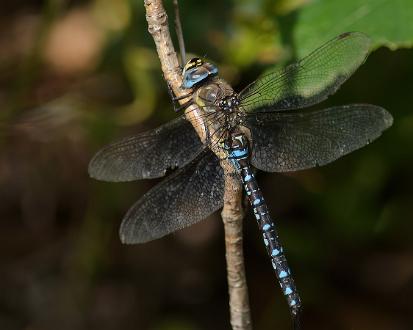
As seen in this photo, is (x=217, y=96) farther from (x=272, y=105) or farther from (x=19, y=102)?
(x=19, y=102)

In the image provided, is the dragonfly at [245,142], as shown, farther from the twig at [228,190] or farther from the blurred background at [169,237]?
the blurred background at [169,237]

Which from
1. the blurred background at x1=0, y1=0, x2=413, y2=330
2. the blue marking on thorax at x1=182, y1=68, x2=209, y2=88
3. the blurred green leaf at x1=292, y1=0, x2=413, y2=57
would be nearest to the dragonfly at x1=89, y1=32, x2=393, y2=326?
the blue marking on thorax at x1=182, y1=68, x2=209, y2=88

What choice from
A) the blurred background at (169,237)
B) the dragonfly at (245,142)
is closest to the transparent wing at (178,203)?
the dragonfly at (245,142)

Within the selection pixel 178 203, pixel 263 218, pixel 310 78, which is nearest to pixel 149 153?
pixel 178 203

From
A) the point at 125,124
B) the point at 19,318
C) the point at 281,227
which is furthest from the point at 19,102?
the point at 281,227

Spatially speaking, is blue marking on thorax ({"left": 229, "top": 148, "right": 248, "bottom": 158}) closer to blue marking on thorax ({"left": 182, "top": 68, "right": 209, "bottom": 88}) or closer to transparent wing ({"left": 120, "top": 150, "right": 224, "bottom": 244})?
transparent wing ({"left": 120, "top": 150, "right": 224, "bottom": 244})
